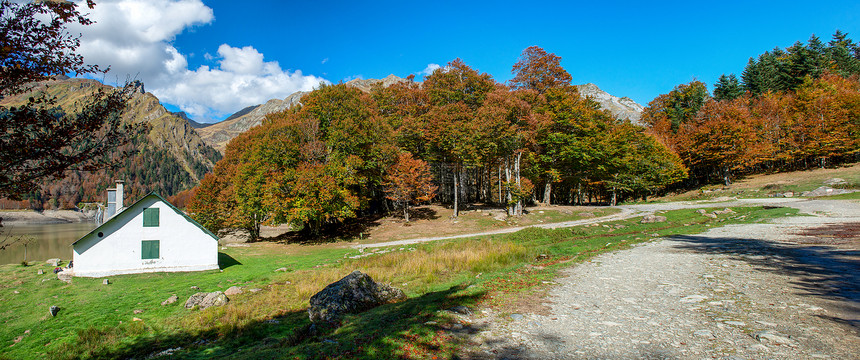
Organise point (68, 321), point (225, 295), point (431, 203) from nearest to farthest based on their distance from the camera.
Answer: point (68, 321) → point (225, 295) → point (431, 203)

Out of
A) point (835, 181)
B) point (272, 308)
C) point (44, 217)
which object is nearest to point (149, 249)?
point (272, 308)

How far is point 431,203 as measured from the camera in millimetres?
47625

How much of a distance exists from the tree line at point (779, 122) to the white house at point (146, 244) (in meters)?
63.1

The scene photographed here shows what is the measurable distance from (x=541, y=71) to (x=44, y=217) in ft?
555

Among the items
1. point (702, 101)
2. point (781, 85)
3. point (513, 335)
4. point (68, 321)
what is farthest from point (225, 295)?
point (781, 85)

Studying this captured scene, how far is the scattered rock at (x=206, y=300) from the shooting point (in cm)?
1266

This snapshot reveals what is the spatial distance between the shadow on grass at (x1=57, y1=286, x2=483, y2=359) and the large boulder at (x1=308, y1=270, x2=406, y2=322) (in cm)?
52

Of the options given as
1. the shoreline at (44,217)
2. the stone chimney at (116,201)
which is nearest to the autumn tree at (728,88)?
the stone chimney at (116,201)

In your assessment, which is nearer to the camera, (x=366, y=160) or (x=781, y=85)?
(x=366, y=160)

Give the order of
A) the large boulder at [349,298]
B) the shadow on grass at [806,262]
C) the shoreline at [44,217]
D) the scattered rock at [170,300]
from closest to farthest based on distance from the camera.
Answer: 1. the shadow on grass at [806,262]
2. the large boulder at [349,298]
3. the scattered rock at [170,300]
4. the shoreline at [44,217]

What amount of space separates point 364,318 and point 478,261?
7.56 metres

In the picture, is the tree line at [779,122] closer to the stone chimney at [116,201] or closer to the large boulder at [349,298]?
the large boulder at [349,298]

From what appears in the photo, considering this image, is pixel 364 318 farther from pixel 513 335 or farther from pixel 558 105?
pixel 558 105

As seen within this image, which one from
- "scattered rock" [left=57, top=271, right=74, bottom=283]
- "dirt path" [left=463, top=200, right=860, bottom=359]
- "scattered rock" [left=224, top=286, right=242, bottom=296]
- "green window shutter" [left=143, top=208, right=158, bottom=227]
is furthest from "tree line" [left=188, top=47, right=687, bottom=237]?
"dirt path" [left=463, top=200, right=860, bottom=359]
